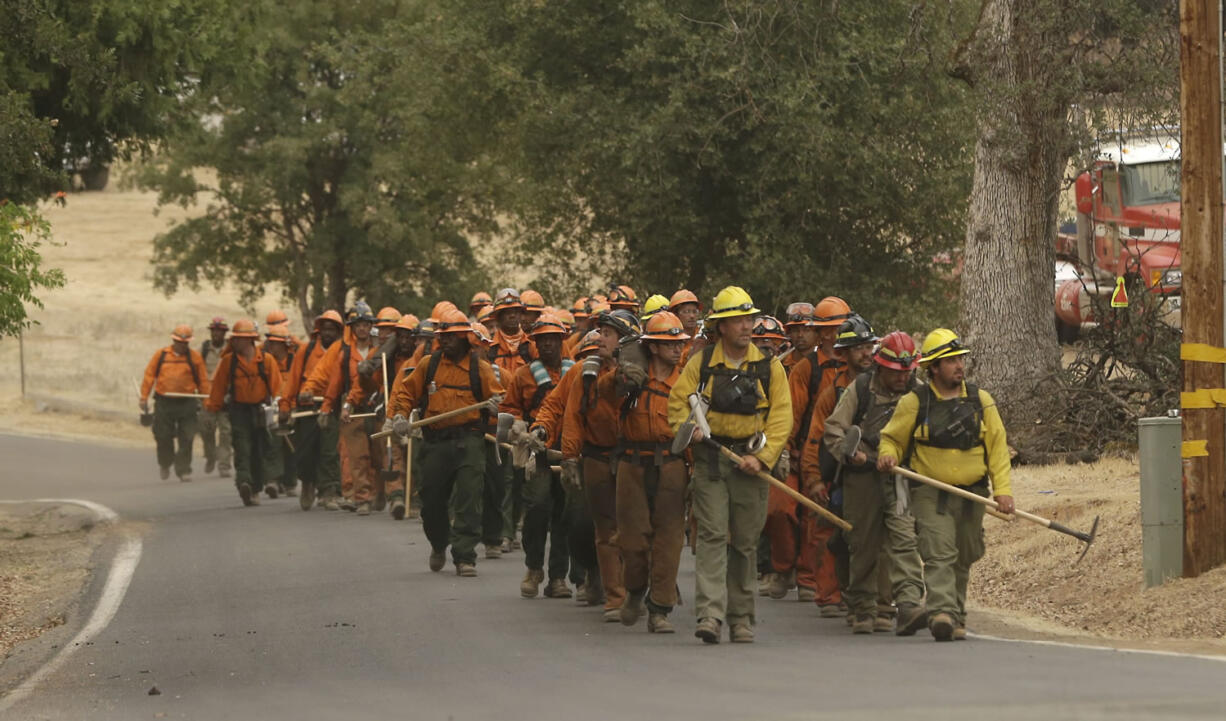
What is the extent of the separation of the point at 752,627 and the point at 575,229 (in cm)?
1770

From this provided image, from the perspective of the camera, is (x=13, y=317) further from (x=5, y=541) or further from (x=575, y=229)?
(x=575, y=229)

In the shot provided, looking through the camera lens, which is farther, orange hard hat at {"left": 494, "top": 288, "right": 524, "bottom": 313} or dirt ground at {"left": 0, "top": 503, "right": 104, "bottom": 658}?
orange hard hat at {"left": 494, "top": 288, "right": 524, "bottom": 313}

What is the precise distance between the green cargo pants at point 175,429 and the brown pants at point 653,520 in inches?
582

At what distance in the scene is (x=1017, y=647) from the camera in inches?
424

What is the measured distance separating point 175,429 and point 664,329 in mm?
15733

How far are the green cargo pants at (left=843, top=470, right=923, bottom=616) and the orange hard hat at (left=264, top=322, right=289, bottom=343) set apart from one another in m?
11.8

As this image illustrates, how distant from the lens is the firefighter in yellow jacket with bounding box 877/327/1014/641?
11305 millimetres

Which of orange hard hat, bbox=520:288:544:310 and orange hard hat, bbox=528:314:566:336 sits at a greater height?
orange hard hat, bbox=520:288:544:310

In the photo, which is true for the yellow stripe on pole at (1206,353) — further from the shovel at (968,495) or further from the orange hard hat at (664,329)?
the orange hard hat at (664,329)

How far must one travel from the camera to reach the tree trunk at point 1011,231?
19.6m

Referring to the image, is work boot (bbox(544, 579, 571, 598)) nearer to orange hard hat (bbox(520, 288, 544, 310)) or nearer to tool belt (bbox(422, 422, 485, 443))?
tool belt (bbox(422, 422, 485, 443))

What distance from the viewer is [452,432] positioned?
49.1ft

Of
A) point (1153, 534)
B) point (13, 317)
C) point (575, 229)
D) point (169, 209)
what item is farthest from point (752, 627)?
point (169, 209)

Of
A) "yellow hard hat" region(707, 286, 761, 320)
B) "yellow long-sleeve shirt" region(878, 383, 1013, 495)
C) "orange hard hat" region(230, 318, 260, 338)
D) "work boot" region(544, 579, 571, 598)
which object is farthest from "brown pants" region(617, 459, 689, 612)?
"orange hard hat" region(230, 318, 260, 338)
